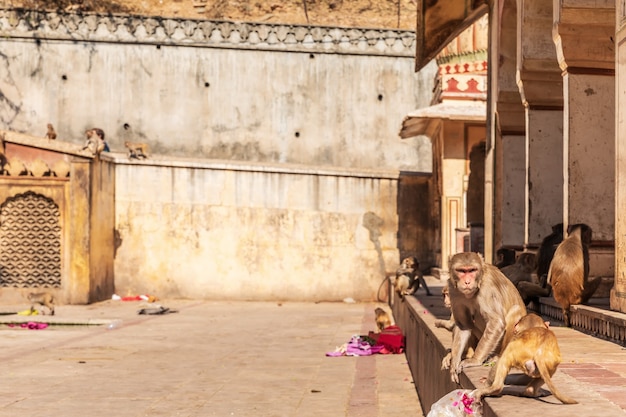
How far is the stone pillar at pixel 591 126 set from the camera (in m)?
9.23

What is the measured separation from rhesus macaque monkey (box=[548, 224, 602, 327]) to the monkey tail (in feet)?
14.4

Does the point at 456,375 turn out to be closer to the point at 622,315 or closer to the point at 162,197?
the point at 622,315

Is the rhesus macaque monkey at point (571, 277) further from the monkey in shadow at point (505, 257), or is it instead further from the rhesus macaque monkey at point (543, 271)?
the monkey in shadow at point (505, 257)

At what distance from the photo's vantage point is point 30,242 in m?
21.6

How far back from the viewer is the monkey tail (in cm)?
412

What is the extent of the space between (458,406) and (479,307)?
113 centimetres

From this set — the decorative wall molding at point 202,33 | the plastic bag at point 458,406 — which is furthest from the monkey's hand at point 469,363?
the decorative wall molding at point 202,33

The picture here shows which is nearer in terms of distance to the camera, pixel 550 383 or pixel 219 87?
pixel 550 383

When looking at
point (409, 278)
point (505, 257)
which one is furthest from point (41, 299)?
point (505, 257)

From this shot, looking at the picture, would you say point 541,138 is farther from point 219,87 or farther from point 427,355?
point 219,87

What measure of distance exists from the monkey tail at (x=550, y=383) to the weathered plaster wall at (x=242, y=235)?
1906 cm

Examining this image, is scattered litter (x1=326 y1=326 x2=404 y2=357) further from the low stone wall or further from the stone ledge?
the low stone wall

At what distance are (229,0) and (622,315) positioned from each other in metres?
42.1

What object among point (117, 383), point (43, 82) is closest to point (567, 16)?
point (117, 383)
